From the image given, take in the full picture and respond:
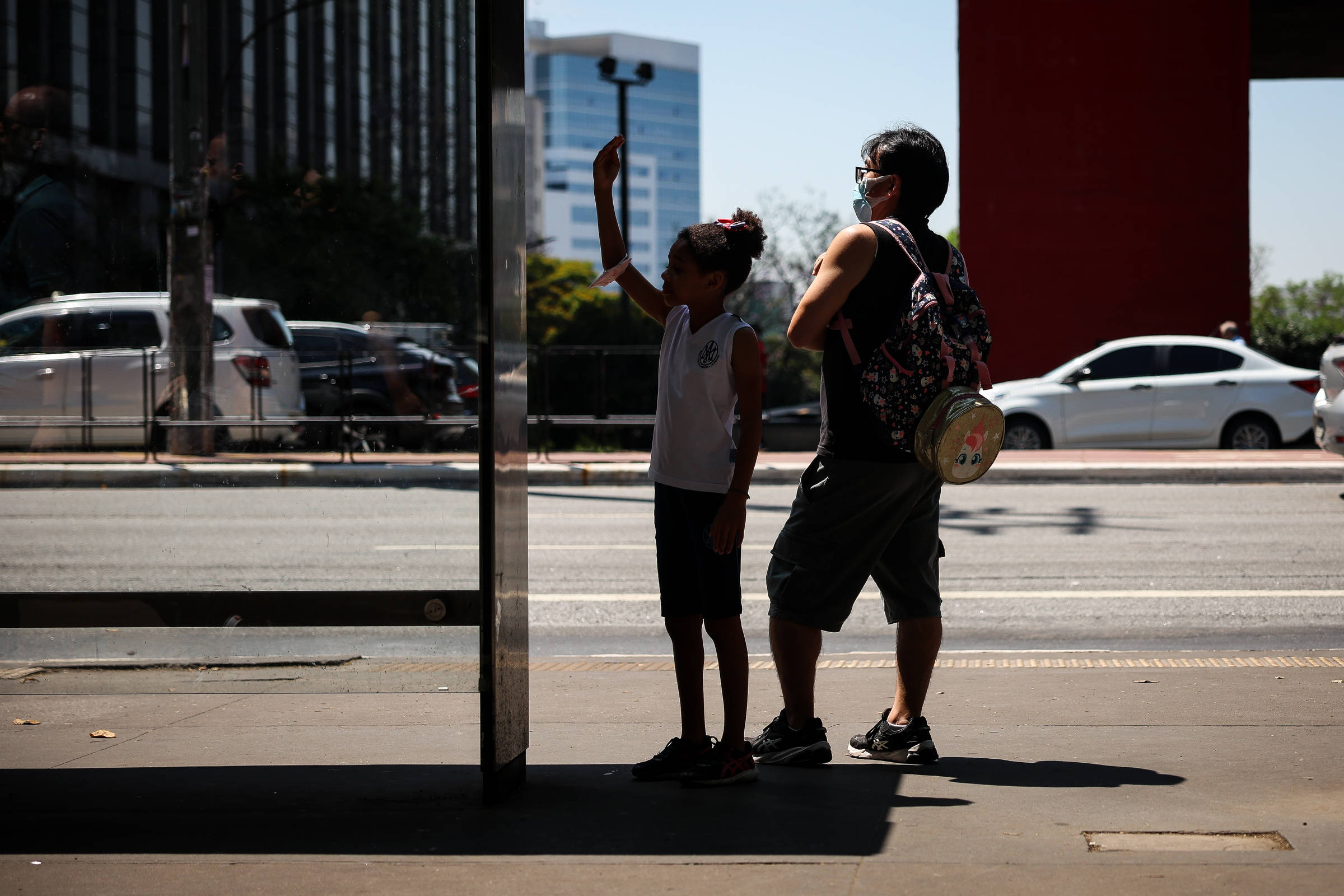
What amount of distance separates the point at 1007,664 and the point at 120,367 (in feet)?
13.3

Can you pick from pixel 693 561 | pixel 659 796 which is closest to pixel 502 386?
pixel 693 561

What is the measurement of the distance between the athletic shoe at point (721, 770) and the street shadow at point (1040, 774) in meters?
0.48

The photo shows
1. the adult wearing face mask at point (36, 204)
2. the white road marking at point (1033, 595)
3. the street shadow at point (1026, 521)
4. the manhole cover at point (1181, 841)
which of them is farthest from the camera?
the street shadow at point (1026, 521)

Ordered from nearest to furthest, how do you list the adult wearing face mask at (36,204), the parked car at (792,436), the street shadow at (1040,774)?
the street shadow at (1040,774)
the adult wearing face mask at (36,204)
the parked car at (792,436)

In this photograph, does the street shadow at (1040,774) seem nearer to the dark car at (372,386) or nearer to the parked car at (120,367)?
the parked car at (120,367)

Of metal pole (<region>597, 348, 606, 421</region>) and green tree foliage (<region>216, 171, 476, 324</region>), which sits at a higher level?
green tree foliage (<region>216, 171, 476, 324</region>)

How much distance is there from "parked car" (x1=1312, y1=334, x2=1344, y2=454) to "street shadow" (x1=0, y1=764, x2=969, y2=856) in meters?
9.00

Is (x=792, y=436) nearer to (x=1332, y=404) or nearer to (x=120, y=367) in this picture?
(x=1332, y=404)

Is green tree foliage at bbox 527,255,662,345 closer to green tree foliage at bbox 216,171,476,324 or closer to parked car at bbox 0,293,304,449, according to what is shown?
green tree foliage at bbox 216,171,476,324

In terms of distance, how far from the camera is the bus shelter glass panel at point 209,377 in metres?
4.95

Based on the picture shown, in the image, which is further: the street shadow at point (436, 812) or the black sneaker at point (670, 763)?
the black sneaker at point (670, 763)

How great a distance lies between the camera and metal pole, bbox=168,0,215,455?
19.2 feet

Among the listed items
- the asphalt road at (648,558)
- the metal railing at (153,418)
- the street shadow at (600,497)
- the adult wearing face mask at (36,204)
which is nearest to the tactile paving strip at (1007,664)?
the asphalt road at (648,558)

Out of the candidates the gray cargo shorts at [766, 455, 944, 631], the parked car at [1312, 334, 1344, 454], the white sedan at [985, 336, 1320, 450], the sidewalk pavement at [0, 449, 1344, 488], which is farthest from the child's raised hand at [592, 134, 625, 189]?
the white sedan at [985, 336, 1320, 450]
